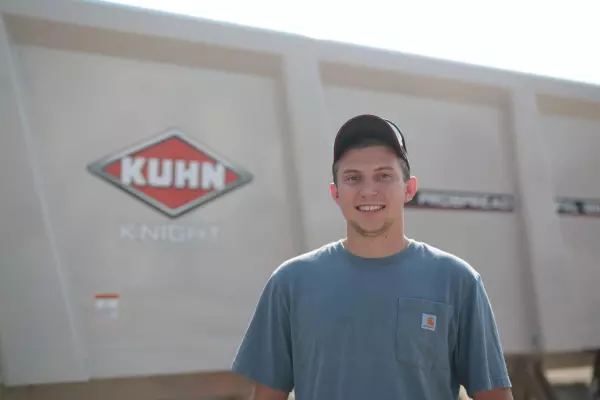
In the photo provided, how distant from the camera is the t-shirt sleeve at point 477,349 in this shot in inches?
43.6

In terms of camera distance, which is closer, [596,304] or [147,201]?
[147,201]

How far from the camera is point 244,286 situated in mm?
2553

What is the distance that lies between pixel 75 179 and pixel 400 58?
1.93 m

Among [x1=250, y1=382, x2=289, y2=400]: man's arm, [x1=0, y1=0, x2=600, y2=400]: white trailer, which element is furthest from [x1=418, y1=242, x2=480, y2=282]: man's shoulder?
[x1=0, y1=0, x2=600, y2=400]: white trailer

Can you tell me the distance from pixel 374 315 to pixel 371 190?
0.27 metres

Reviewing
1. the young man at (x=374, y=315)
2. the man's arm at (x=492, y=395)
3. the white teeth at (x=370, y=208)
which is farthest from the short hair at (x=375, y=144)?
the man's arm at (x=492, y=395)

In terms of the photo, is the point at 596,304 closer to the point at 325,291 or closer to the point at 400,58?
the point at 400,58

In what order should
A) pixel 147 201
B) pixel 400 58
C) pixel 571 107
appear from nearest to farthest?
1. pixel 147 201
2. pixel 400 58
3. pixel 571 107

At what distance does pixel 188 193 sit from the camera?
2.51 metres

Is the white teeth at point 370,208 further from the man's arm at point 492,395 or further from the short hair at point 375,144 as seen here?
the man's arm at point 492,395

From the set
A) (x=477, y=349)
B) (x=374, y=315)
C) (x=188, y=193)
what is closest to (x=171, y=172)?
(x=188, y=193)

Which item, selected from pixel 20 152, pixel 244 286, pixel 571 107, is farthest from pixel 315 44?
pixel 571 107

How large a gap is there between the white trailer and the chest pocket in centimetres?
153

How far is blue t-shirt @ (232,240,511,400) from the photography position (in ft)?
3.56
